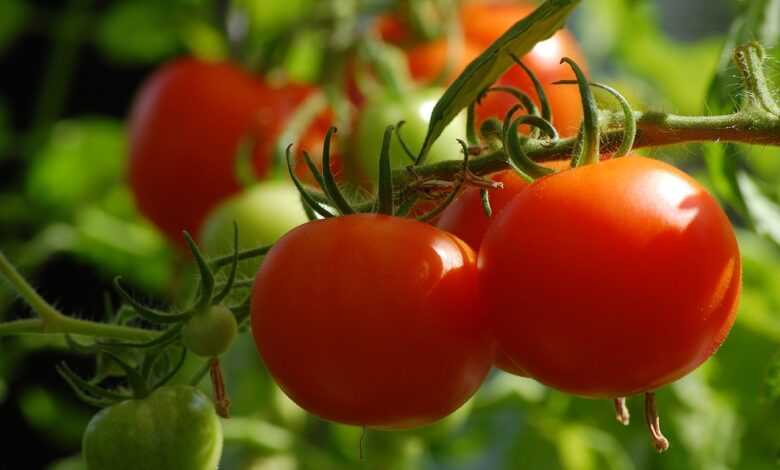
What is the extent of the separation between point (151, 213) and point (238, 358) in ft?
0.67

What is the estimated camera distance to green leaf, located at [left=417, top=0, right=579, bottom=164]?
0.66m

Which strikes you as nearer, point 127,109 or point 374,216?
point 374,216

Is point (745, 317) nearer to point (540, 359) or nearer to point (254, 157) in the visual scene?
point (254, 157)

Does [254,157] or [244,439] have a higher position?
[254,157]

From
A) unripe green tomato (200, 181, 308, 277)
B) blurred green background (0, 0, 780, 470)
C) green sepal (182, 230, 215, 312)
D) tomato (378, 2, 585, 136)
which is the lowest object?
blurred green background (0, 0, 780, 470)

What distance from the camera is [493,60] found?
26.5 inches

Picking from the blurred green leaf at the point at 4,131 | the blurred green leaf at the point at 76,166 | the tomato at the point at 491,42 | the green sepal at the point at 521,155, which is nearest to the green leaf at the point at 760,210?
the tomato at the point at 491,42

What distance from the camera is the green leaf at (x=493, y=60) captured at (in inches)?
26.0

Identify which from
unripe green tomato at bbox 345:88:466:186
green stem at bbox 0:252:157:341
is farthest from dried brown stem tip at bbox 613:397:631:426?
unripe green tomato at bbox 345:88:466:186

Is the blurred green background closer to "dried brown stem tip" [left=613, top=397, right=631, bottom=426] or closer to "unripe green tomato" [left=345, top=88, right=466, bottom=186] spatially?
"unripe green tomato" [left=345, top=88, right=466, bottom=186]

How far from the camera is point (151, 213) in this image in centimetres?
141

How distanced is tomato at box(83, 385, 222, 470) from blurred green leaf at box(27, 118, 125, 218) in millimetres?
1023

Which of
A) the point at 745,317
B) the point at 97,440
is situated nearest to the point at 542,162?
the point at 97,440

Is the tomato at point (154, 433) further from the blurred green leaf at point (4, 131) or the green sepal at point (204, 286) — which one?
the blurred green leaf at point (4, 131)
